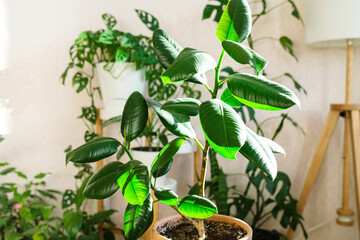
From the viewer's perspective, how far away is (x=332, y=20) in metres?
1.50

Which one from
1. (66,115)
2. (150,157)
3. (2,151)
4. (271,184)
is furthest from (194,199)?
(2,151)

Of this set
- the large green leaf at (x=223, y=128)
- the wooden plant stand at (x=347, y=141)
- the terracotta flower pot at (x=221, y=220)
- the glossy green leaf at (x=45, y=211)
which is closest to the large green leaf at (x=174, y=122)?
the large green leaf at (x=223, y=128)

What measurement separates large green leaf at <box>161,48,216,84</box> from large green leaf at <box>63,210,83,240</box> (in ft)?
4.37

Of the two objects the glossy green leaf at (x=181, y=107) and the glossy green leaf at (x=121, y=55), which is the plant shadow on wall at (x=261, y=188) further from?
the glossy green leaf at (x=181, y=107)

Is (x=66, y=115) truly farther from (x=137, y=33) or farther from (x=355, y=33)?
(x=355, y=33)

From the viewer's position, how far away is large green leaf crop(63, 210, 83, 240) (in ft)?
5.39

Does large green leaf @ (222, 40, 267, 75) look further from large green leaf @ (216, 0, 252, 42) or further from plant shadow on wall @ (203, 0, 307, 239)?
plant shadow on wall @ (203, 0, 307, 239)

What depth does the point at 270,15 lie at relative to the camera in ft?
6.37

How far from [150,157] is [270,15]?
1095 millimetres

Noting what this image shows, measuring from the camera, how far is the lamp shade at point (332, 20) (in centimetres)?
146

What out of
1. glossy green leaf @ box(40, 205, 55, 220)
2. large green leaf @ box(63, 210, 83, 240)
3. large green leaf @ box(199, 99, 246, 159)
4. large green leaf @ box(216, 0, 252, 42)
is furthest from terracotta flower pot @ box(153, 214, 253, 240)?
glossy green leaf @ box(40, 205, 55, 220)

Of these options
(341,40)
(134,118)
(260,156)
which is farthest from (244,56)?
(341,40)

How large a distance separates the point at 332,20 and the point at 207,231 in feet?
3.82

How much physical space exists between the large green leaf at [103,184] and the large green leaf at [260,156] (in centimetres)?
26
